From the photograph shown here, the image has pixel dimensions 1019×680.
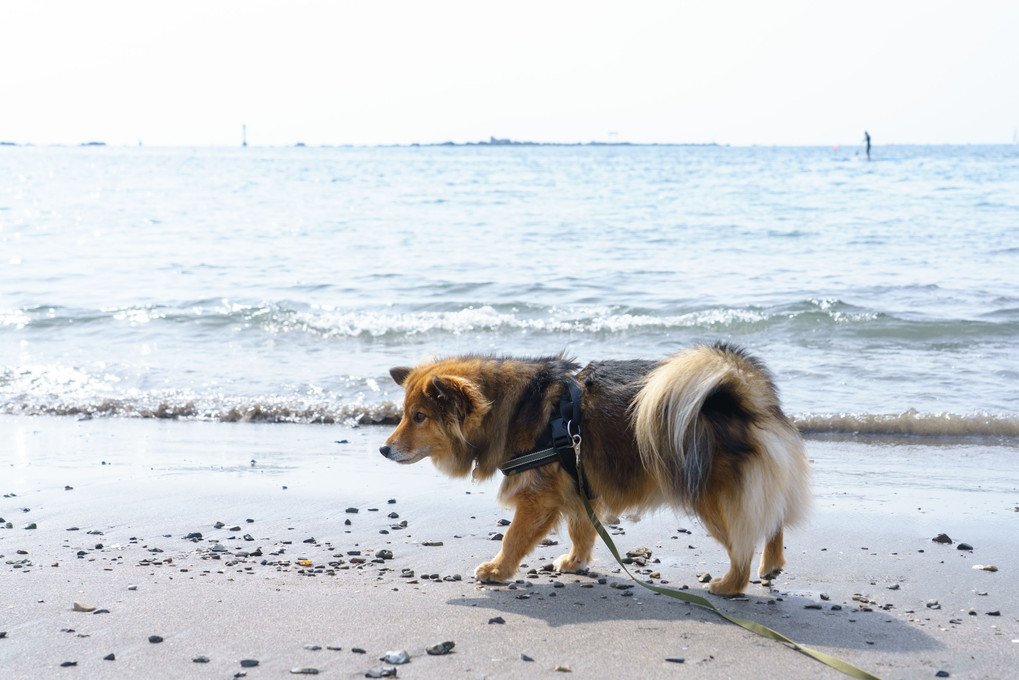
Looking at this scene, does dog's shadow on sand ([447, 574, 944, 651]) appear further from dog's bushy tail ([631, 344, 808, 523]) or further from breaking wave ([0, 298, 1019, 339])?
breaking wave ([0, 298, 1019, 339])

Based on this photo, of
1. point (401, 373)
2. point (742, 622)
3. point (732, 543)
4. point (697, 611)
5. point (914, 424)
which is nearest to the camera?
point (742, 622)

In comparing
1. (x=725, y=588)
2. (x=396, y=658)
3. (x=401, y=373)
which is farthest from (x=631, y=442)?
(x=396, y=658)

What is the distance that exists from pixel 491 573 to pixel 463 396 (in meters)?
0.91

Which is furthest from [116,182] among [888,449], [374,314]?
[888,449]

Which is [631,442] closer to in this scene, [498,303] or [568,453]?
[568,453]

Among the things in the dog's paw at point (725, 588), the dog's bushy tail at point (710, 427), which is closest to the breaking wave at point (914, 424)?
the dog's paw at point (725, 588)

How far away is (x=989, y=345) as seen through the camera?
1056cm

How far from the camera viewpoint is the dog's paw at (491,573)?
457cm

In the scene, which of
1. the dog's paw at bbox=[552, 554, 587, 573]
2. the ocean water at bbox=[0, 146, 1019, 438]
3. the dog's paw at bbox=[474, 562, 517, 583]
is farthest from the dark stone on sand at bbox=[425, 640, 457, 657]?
the ocean water at bbox=[0, 146, 1019, 438]

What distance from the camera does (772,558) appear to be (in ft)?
14.9

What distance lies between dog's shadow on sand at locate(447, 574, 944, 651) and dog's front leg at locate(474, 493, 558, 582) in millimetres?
75

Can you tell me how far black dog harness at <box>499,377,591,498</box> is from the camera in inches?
174

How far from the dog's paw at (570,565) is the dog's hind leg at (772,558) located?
36.3 inches

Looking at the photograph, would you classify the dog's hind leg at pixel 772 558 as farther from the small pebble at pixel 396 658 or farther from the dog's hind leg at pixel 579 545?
the small pebble at pixel 396 658
